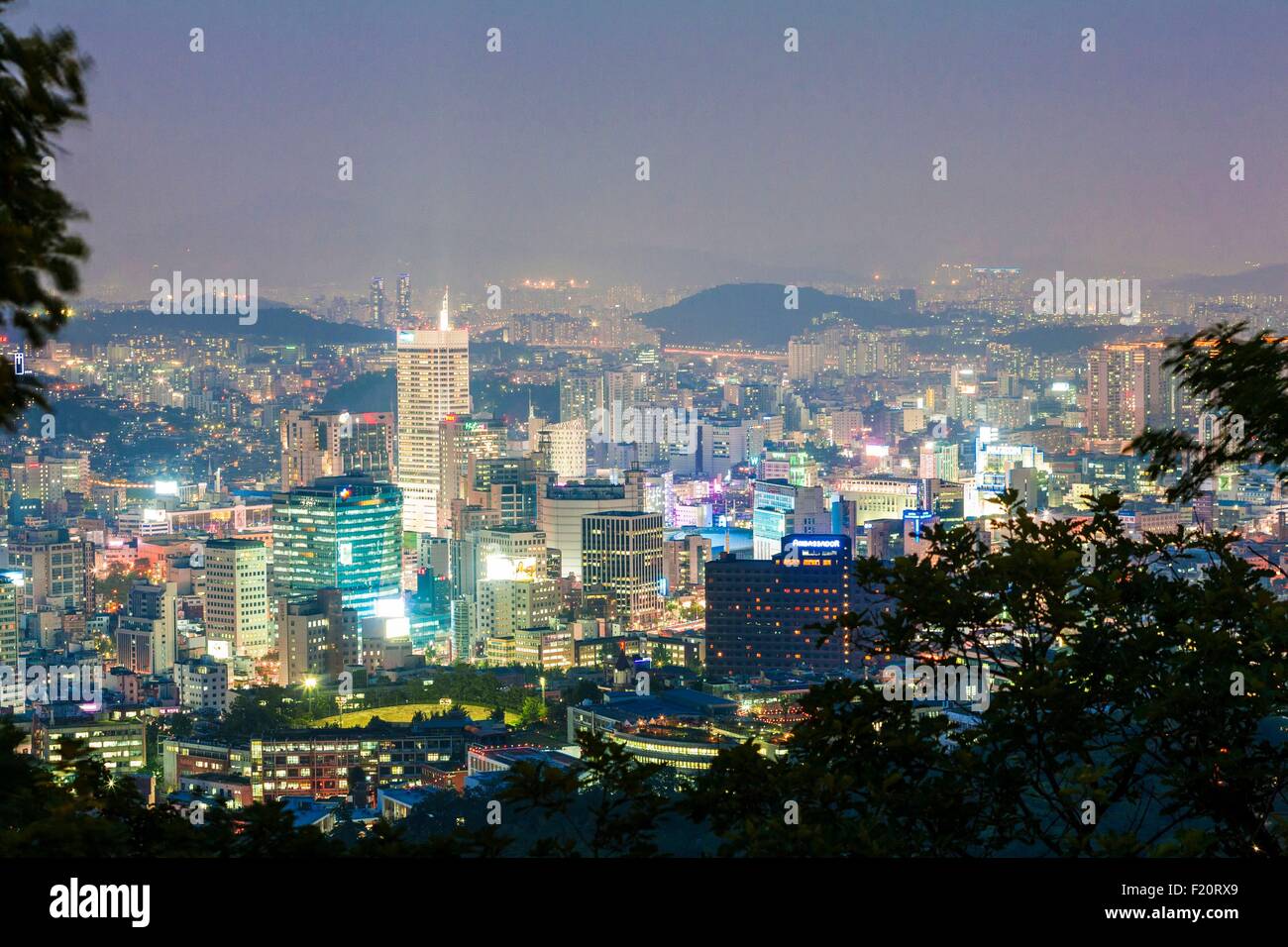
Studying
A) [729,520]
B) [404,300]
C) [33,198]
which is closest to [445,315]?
[404,300]

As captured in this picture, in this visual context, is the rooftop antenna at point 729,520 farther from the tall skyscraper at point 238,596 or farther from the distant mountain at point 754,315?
the tall skyscraper at point 238,596

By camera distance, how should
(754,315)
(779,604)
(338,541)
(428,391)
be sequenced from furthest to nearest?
(754,315)
(428,391)
(338,541)
(779,604)

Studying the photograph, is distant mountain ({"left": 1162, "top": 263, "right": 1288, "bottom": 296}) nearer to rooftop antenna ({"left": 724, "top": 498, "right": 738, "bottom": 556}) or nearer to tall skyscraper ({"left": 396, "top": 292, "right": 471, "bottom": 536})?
rooftop antenna ({"left": 724, "top": 498, "right": 738, "bottom": 556})

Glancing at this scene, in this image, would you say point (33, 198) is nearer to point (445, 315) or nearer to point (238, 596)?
point (238, 596)

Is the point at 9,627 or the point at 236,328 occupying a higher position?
the point at 236,328

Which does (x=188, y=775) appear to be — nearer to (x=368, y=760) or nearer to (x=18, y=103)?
(x=368, y=760)
